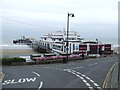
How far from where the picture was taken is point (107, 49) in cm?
6488

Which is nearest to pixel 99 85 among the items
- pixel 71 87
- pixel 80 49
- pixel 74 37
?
pixel 71 87

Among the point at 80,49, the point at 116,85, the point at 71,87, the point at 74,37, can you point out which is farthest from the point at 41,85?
the point at 74,37

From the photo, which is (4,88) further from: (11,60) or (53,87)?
(11,60)

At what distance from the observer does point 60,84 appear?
14102 mm

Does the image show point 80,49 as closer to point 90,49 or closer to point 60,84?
point 90,49

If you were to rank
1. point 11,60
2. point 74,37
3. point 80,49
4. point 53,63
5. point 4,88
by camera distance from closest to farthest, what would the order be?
point 4,88 → point 11,60 → point 53,63 → point 80,49 → point 74,37

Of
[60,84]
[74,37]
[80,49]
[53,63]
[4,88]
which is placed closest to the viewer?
[4,88]

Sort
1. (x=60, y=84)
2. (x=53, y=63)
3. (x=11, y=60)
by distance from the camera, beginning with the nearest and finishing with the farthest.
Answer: (x=60, y=84), (x=11, y=60), (x=53, y=63)

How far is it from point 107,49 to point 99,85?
2070 inches

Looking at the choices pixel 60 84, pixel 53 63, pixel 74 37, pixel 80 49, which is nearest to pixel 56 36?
pixel 74 37

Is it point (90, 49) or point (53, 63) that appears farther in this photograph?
point (90, 49)

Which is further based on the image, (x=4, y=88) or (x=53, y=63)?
(x=53, y=63)

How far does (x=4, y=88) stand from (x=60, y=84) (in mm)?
3831

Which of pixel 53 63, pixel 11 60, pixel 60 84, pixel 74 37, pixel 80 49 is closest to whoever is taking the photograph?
pixel 60 84
